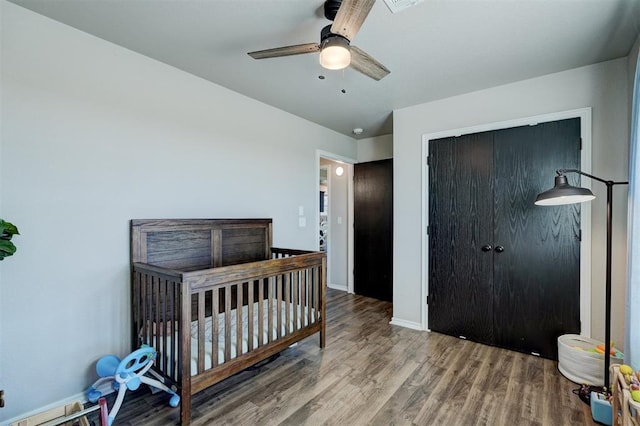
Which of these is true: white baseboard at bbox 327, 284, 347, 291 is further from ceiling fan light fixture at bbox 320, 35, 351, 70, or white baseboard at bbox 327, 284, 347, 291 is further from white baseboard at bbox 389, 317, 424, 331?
ceiling fan light fixture at bbox 320, 35, 351, 70

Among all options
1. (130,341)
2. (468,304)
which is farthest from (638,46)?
(130,341)

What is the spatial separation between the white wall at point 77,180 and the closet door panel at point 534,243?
2766mm

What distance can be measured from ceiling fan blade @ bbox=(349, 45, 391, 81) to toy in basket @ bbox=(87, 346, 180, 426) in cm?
219

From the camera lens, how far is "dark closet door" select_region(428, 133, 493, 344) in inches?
113

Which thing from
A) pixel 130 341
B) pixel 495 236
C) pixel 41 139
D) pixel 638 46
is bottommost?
pixel 130 341

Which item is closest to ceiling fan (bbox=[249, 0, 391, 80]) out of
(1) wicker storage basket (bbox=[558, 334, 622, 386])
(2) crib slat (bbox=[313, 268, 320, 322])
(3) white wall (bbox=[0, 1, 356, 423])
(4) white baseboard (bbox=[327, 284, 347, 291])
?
(3) white wall (bbox=[0, 1, 356, 423])

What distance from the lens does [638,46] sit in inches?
76.9

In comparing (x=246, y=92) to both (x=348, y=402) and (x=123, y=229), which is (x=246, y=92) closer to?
(x=123, y=229)

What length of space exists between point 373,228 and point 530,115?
7.84 feet

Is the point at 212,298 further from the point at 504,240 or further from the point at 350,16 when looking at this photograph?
the point at 504,240

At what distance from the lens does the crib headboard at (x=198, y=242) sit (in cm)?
222

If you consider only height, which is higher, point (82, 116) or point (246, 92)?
point (246, 92)

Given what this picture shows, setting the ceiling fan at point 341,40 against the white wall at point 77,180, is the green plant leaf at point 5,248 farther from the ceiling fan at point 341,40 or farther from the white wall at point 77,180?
the ceiling fan at point 341,40

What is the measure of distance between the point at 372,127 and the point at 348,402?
129 inches
